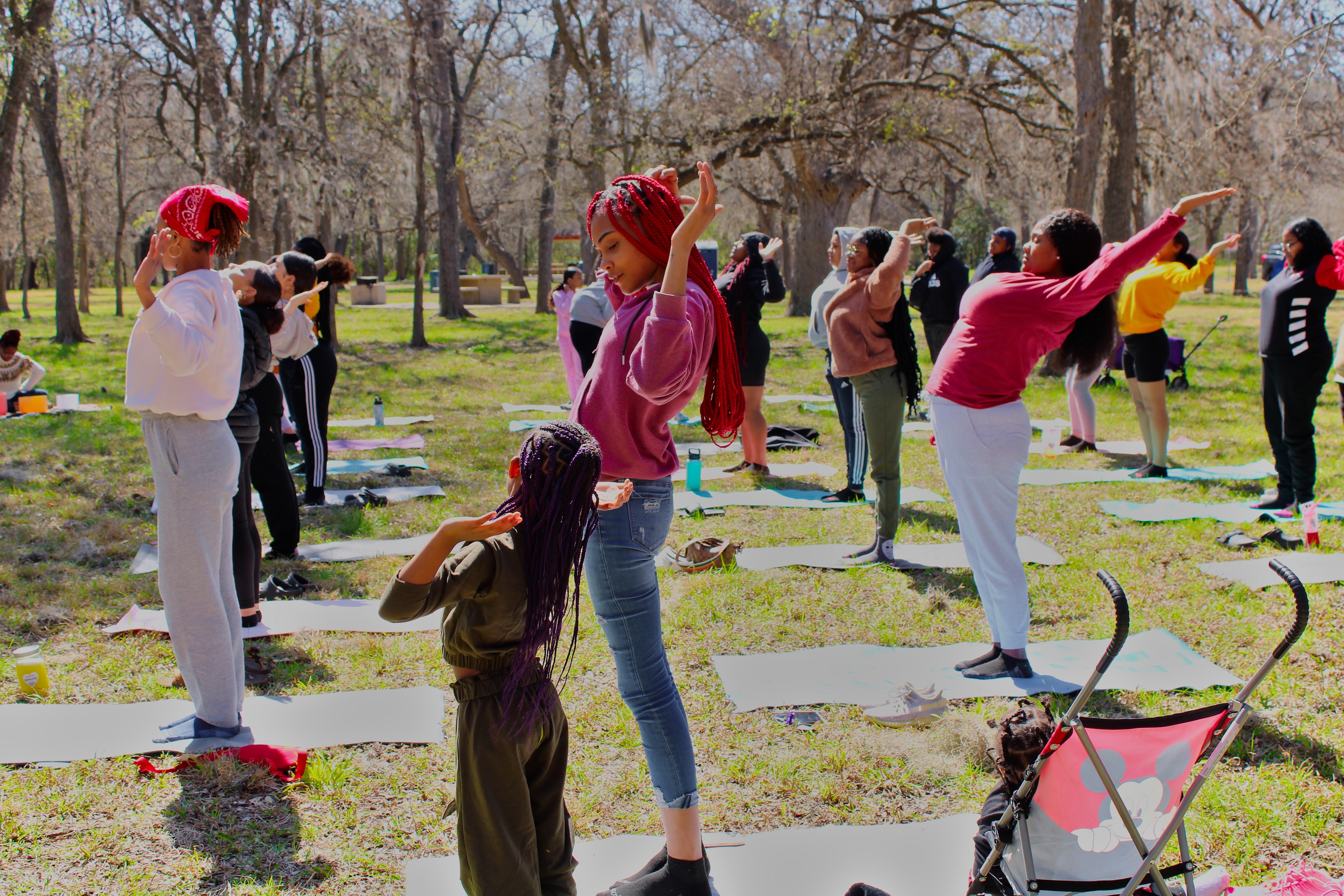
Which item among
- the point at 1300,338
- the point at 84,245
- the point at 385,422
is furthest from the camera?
the point at 84,245

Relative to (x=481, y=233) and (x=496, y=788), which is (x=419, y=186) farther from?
(x=496, y=788)

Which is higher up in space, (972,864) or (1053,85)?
(1053,85)

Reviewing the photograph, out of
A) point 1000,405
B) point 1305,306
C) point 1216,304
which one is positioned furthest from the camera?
point 1216,304

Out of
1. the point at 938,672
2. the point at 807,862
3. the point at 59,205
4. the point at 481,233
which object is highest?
the point at 481,233

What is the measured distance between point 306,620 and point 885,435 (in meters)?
3.09

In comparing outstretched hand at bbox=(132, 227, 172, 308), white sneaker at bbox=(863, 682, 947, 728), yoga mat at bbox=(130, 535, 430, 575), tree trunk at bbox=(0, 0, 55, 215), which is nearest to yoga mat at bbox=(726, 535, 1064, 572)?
white sneaker at bbox=(863, 682, 947, 728)

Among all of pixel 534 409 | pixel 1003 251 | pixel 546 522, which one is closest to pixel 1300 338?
pixel 1003 251

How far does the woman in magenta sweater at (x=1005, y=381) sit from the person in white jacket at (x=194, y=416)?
256 centimetres

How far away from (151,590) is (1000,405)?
413 cm

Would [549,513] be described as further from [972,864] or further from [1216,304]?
[1216,304]

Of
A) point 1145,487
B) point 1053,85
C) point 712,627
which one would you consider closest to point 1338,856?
point 712,627

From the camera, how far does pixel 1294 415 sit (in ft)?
19.0

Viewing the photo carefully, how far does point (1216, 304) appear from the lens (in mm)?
26406

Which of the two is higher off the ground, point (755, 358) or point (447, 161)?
point (447, 161)
